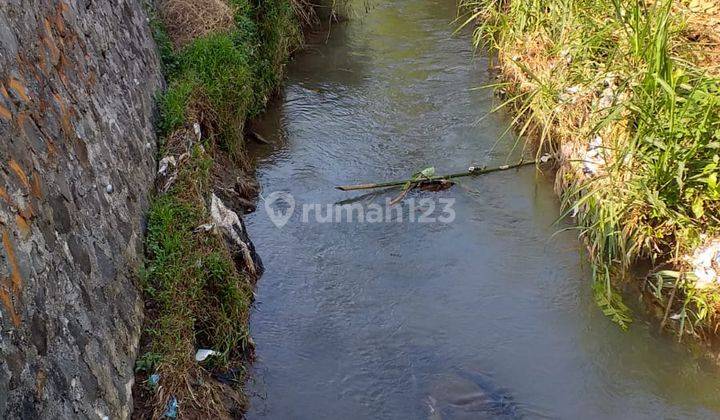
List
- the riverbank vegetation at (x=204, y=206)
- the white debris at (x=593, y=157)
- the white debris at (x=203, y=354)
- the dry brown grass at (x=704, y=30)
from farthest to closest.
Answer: the white debris at (x=593, y=157) → the dry brown grass at (x=704, y=30) → the white debris at (x=203, y=354) → the riverbank vegetation at (x=204, y=206)

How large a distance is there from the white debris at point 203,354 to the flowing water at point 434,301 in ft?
1.14

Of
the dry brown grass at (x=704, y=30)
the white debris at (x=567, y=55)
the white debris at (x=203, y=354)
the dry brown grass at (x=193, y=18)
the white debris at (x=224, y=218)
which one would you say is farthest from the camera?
the dry brown grass at (x=193, y=18)

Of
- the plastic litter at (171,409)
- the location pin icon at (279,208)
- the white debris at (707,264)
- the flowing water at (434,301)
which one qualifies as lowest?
the flowing water at (434,301)

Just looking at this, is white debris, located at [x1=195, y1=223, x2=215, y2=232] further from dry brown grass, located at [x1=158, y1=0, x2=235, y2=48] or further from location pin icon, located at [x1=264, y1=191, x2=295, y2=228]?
dry brown grass, located at [x1=158, y1=0, x2=235, y2=48]

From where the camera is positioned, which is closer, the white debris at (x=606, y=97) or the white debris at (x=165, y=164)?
the white debris at (x=165, y=164)

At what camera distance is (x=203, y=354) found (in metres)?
4.05

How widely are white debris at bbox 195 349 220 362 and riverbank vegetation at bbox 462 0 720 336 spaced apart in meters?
2.48

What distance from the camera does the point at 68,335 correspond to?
A: 2.99 m

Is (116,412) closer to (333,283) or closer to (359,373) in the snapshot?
(359,373)

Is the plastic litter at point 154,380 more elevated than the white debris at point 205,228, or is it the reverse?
the white debris at point 205,228

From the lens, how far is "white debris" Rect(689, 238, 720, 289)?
14.7 ft

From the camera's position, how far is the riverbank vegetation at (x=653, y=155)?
14.9 ft

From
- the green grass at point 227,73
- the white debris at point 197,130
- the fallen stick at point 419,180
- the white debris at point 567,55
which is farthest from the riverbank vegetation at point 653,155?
the white debris at point 197,130

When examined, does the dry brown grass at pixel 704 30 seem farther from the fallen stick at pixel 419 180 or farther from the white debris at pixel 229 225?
the white debris at pixel 229 225
